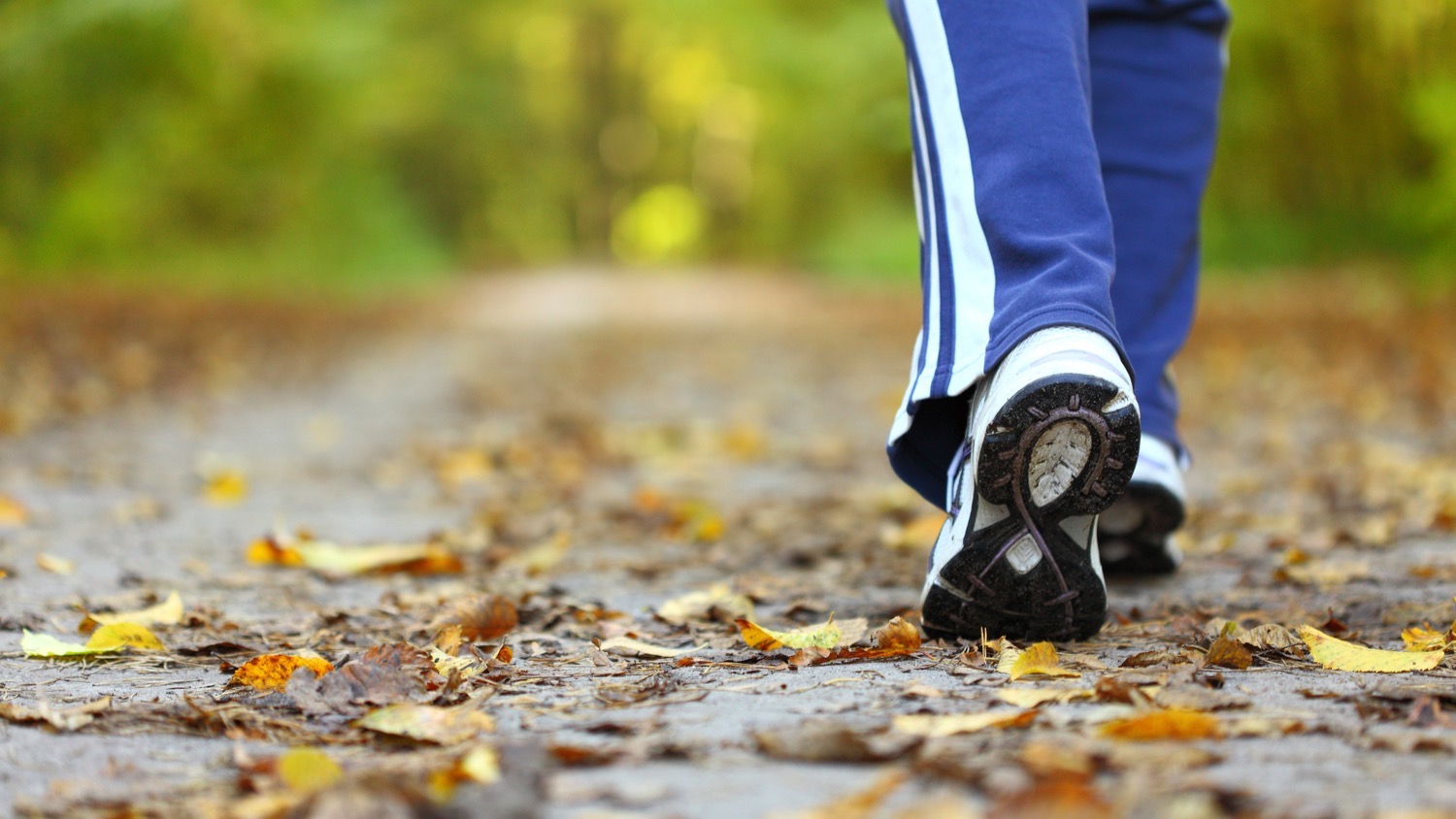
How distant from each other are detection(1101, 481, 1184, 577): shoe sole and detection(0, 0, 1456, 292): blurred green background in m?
6.17

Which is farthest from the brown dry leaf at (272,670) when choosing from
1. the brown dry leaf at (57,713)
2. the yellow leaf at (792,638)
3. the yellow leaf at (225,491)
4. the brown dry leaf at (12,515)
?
the yellow leaf at (225,491)

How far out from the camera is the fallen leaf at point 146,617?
73.6 inches

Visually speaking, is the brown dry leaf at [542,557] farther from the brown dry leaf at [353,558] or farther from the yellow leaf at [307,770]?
the yellow leaf at [307,770]

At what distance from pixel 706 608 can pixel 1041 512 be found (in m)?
0.62

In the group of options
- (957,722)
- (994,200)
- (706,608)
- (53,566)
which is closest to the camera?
(957,722)

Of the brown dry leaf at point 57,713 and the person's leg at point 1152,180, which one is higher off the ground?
the person's leg at point 1152,180

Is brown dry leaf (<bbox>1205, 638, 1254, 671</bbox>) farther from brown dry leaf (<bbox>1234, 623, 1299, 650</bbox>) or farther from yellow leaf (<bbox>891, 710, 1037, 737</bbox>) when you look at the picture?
yellow leaf (<bbox>891, 710, 1037, 737</bbox>)

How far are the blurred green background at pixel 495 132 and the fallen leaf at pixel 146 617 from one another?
685 cm

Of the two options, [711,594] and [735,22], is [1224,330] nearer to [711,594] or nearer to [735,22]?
[711,594]

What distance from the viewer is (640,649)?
1.69m

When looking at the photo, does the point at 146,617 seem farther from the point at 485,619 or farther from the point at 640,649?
the point at 640,649

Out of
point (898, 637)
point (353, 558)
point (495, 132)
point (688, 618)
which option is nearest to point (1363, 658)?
point (898, 637)

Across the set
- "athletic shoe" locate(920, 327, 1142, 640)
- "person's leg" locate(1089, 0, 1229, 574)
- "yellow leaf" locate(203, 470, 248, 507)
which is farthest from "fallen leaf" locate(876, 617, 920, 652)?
"yellow leaf" locate(203, 470, 248, 507)

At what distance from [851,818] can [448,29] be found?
26182 mm
